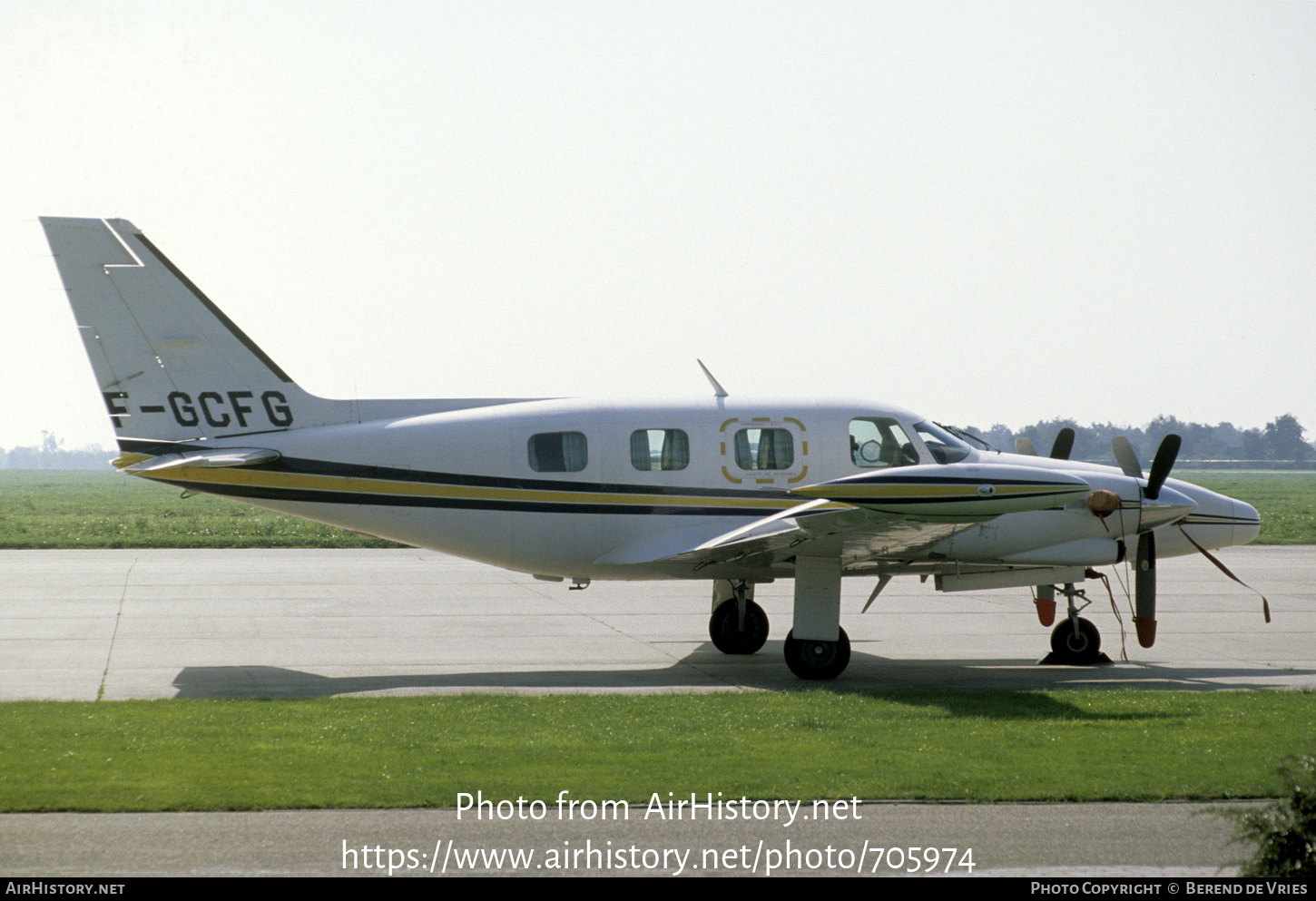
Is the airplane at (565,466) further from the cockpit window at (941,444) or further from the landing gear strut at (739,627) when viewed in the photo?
the landing gear strut at (739,627)

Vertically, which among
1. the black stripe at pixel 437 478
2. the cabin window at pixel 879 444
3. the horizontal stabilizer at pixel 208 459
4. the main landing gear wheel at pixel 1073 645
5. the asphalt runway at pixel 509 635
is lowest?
the asphalt runway at pixel 509 635

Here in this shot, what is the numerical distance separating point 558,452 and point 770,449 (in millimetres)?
2607

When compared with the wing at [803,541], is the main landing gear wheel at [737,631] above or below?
below

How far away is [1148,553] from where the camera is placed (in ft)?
48.4

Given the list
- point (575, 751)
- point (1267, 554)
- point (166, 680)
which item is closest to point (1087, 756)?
point (575, 751)

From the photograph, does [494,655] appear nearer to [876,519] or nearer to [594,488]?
[594,488]

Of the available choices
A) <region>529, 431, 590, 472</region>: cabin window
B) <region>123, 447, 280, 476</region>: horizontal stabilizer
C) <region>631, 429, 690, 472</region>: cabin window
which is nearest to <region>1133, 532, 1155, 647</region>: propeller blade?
<region>631, 429, 690, 472</region>: cabin window

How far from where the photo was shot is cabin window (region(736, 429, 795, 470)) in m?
14.9

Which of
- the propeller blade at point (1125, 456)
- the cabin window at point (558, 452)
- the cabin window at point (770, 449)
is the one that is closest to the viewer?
the cabin window at point (558, 452)

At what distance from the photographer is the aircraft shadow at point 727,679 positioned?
13133 millimetres

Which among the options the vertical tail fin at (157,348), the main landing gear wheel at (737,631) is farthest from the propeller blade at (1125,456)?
the vertical tail fin at (157,348)

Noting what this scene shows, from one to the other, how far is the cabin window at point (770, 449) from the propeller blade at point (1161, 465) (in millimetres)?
4224

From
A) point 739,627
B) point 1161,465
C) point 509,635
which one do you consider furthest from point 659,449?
point 1161,465

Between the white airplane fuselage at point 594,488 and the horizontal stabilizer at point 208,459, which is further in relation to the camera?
the white airplane fuselage at point 594,488
